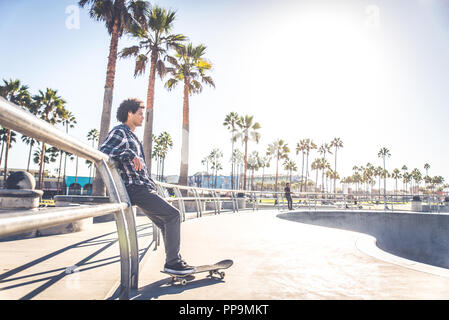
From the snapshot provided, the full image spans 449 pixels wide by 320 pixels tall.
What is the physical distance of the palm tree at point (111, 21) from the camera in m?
13.9

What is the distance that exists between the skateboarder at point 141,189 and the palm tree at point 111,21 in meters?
11.6

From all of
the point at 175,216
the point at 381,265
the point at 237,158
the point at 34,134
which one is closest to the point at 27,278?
the point at 175,216

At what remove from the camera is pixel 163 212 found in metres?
2.88

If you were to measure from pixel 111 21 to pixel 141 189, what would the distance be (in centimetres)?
1557

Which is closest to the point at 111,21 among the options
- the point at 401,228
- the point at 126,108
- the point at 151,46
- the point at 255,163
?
the point at 151,46

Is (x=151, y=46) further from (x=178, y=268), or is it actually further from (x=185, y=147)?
(x=178, y=268)

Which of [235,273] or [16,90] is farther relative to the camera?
[16,90]

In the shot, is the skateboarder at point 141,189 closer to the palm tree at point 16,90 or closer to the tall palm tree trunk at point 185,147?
the tall palm tree trunk at point 185,147

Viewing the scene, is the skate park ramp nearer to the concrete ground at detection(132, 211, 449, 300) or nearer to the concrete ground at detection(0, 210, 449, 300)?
the concrete ground at detection(132, 211, 449, 300)

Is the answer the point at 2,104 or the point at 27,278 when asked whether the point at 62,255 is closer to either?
the point at 27,278

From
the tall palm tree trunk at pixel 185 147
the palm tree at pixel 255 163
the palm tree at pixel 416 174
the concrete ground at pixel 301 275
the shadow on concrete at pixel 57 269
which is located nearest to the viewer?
the shadow on concrete at pixel 57 269

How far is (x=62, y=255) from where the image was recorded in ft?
11.9

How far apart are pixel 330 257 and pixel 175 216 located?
7.69ft

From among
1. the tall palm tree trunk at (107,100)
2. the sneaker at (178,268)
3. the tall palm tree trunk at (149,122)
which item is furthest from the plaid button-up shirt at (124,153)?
the tall palm tree trunk at (149,122)
